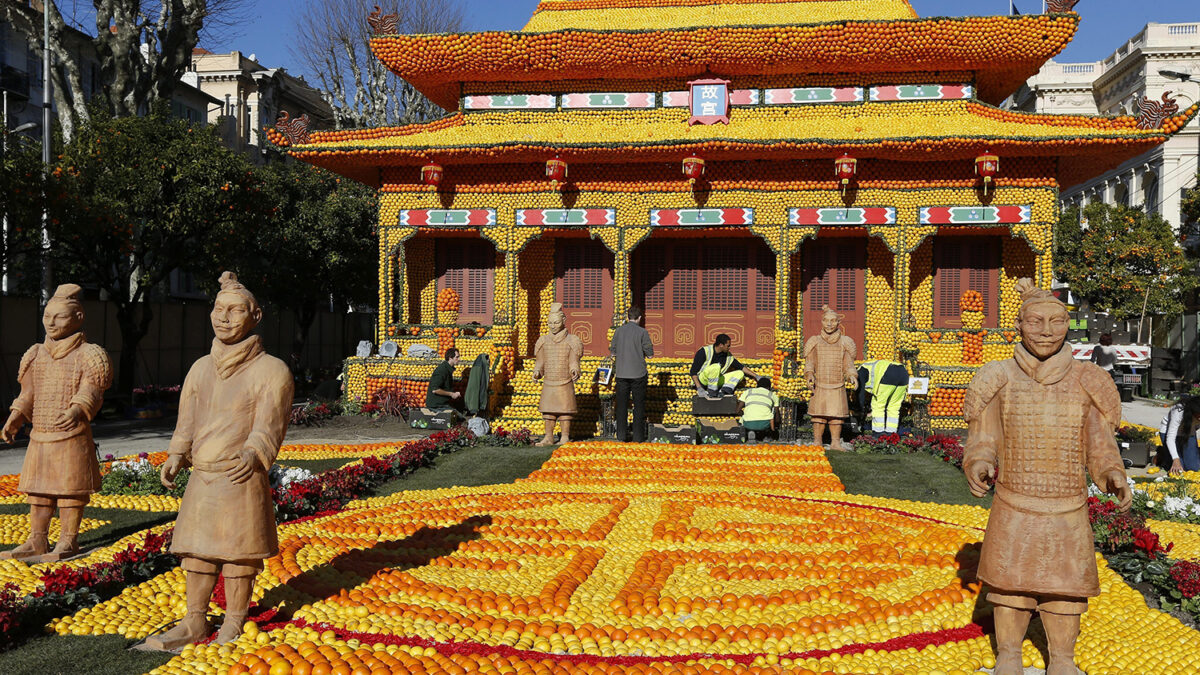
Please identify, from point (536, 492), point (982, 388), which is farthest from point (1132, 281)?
point (982, 388)

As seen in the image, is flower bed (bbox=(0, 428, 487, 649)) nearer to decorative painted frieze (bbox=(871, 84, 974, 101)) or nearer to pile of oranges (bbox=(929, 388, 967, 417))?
pile of oranges (bbox=(929, 388, 967, 417))

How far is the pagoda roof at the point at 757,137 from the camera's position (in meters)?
15.9

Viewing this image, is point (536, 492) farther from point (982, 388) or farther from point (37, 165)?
point (37, 165)

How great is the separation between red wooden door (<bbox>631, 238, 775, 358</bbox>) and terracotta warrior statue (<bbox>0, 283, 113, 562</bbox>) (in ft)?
42.9

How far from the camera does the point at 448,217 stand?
59.9 feet

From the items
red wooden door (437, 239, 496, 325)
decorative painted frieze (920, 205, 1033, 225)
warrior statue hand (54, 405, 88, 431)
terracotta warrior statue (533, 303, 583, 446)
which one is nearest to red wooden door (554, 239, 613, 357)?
red wooden door (437, 239, 496, 325)

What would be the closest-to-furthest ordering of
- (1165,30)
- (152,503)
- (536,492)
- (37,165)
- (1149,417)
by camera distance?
(152,503)
(536,492)
(37,165)
(1149,417)
(1165,30)

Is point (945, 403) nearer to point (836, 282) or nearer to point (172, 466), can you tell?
point (836, 282)

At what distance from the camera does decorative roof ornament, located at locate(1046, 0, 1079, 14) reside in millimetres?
16834

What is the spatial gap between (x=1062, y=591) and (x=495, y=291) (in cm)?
1530

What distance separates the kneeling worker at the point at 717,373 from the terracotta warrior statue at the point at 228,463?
9.32 metres

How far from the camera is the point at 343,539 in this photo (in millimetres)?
7715

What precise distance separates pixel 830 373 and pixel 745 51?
8346mm

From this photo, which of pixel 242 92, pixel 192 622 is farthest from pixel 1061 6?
pixel 242 92
